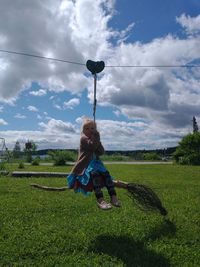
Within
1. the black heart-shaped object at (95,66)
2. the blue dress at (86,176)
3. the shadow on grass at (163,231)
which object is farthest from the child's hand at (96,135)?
the shadow on grass at (163,231)

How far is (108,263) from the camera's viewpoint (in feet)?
19.0

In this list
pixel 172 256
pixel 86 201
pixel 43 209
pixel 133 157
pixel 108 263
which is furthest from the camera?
pixel 133 157

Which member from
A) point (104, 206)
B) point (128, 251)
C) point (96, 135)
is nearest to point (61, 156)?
point (96, 135)

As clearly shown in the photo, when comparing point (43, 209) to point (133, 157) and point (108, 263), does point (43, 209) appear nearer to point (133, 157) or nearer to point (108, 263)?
point (108, 263)

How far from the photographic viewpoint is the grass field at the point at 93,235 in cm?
596

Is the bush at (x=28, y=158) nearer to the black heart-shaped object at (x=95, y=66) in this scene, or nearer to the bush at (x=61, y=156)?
the bush at (x=61, y=156)

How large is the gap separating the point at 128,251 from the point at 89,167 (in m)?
1.50

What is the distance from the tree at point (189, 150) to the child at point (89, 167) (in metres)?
33.9

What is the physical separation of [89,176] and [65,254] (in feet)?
4.54

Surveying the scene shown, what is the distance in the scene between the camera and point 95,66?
794 cm

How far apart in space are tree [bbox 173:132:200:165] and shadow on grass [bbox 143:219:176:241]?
32755 mm

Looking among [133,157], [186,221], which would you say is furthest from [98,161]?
[133,157]

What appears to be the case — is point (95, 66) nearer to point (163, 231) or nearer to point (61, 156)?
point (163, 231)

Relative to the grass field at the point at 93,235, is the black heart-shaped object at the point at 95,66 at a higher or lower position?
higher
